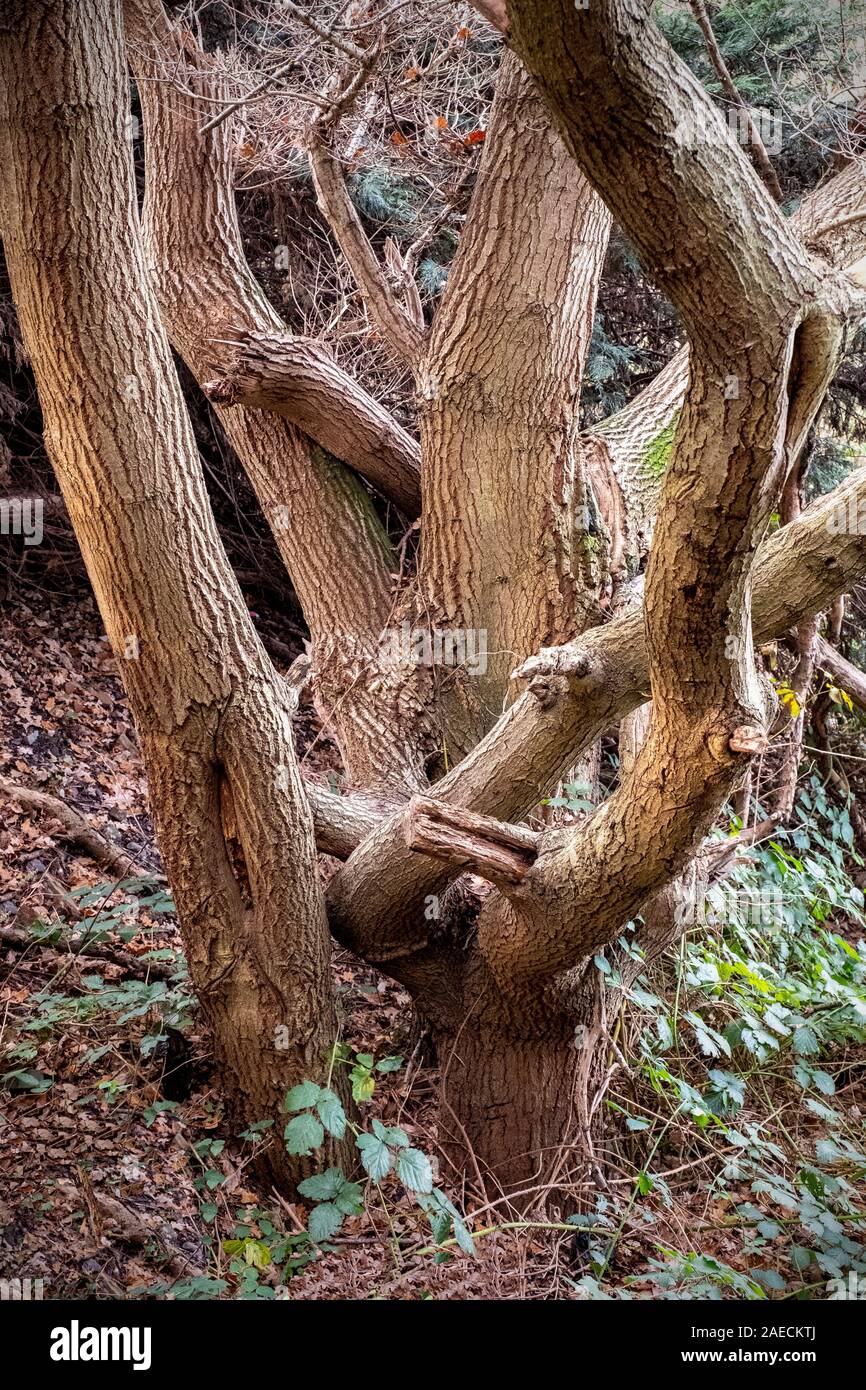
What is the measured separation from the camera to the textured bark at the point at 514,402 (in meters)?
3.81

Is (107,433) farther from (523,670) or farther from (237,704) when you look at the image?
(523,670)

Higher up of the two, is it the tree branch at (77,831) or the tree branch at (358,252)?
the tree branch at (358,252)

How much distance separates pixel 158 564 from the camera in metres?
3.01

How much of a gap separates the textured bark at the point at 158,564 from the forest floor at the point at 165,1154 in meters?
0.28

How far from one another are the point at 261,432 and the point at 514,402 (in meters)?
A: 1.11

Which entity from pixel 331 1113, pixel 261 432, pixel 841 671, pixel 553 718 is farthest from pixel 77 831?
pixel 841 671

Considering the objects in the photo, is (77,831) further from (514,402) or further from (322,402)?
(514,402)

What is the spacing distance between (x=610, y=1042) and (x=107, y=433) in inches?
110

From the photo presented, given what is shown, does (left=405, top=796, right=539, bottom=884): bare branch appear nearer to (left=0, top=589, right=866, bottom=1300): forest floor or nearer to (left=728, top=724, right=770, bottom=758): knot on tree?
(left=728, top=724, right=770, bottom=758): knot on tree

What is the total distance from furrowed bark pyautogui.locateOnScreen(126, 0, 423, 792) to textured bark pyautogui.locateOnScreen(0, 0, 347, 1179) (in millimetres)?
982

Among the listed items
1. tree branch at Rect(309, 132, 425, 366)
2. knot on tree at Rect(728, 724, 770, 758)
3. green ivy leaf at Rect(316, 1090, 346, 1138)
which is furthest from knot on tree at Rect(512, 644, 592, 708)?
tree branch at Rect(309, 132, 425, 366)

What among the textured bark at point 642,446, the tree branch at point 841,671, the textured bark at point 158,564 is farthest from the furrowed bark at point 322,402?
the tree branch at point 841,671

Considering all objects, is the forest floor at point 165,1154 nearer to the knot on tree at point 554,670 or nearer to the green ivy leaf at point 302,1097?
the green ivy leaf at point 302,1097

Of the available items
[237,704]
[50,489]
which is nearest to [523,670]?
[237,704]
